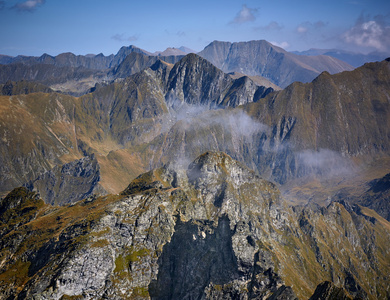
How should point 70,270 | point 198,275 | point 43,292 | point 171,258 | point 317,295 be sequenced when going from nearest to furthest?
point 317,295 < point 43,292 < point 70,270 < point 198,275 < point 171,258

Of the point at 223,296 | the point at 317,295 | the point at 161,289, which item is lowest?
the point at 161,289

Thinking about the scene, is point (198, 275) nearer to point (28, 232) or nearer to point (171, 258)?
point (171, 258)

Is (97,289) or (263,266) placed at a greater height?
(263,266)

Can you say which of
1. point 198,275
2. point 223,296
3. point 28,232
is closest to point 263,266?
point 223,296

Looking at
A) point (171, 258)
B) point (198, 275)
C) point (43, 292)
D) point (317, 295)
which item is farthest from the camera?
point (171, 258)

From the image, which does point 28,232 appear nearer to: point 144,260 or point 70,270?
point 70,270

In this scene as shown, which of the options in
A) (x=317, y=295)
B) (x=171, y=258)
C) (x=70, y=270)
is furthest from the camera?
(x=171, y=258)

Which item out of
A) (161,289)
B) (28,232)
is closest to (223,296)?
(161,289)

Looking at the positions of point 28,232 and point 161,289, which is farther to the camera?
point 28,232

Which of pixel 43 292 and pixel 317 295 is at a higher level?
pixel 317 295
